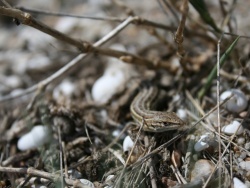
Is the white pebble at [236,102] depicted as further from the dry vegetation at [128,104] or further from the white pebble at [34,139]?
the white pebble at [34,139]

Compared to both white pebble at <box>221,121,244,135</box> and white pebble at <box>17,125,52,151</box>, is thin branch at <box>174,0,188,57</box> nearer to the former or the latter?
white pebble at <box>221,121,244,135</box>

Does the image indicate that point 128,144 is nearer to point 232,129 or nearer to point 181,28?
point 232,129

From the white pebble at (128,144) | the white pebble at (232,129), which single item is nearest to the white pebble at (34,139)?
the white pebble at (128,144)

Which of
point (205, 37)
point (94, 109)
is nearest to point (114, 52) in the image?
point (94, 109)

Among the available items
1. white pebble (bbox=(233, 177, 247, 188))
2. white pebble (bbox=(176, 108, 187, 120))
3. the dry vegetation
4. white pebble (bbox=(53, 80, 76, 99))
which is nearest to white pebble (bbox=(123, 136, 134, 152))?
the dry vegetation

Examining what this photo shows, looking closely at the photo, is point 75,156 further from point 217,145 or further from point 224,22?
point 224,22

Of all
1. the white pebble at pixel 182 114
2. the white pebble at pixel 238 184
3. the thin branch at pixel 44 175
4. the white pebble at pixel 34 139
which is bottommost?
the white pebble at pixel 238 184
